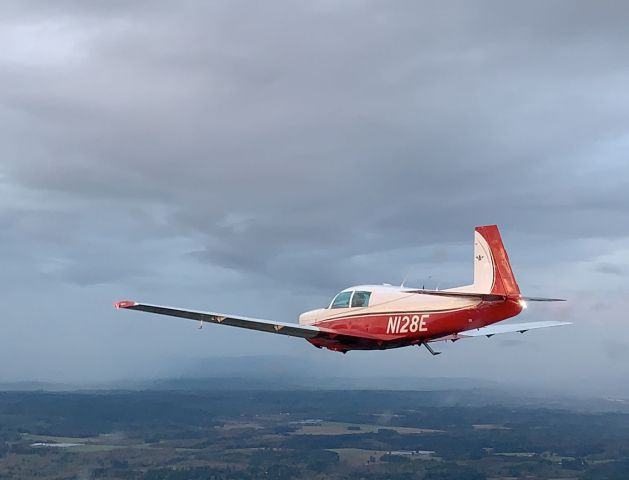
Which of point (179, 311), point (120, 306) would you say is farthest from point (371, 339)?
point (120, 306)

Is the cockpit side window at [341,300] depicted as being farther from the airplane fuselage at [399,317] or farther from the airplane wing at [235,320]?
the airplane wing at [235,320]

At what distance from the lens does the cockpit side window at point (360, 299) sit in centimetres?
4581

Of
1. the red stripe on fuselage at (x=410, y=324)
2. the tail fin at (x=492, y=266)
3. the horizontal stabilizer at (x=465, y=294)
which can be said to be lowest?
the red stripe on fuselage at (x=410, y=324)

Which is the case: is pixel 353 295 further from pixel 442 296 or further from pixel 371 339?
pixel 442 296

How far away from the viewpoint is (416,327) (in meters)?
44.0

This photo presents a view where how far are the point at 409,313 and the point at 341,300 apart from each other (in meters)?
4.73

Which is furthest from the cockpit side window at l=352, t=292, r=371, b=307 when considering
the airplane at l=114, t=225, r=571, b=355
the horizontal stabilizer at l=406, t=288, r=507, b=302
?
the horizontal stabilizer at l=406, t=288, r=507, b=302

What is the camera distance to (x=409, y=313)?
145 ft

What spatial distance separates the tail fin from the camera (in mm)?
40500

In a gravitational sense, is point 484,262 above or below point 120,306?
above

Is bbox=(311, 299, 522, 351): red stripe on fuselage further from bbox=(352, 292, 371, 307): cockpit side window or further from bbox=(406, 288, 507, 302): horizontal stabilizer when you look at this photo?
bbox=(352, 292, 371, 307): cockpit side window

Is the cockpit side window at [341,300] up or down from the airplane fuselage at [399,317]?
up

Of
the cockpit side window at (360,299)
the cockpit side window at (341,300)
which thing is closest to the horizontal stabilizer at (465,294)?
the cockpit side window at (360,299)

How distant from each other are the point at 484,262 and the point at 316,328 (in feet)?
35.4
